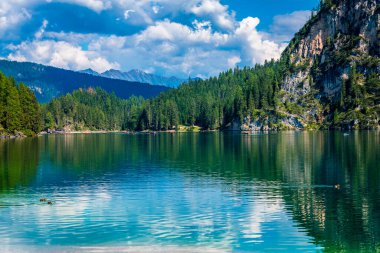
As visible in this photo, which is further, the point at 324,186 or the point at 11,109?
the point at 11,109

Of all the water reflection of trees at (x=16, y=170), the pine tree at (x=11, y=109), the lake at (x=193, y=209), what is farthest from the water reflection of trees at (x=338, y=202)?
the pine tree at (x=11, y=109)

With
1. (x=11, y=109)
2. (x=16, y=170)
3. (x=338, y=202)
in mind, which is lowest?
(x=338, y=202)

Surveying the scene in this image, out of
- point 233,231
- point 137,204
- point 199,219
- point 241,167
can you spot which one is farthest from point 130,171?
point 233,231

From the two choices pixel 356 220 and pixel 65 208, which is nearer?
pixel 356 220

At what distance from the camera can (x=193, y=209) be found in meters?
47.5

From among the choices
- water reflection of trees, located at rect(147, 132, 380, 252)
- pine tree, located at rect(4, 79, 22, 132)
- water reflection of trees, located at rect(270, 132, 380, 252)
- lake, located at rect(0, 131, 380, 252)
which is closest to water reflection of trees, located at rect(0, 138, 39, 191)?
lake, located at rect(0, 131, 380, 252)

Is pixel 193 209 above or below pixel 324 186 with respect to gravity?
below

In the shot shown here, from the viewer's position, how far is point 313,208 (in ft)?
154

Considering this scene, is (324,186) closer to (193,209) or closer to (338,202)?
(338,202)

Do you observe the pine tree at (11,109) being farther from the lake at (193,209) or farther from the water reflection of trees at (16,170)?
the lake at (193,209)

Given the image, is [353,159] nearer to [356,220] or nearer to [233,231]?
[356,220]

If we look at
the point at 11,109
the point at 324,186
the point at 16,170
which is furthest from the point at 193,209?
the point at 11,109

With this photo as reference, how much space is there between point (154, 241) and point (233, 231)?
7.15 m

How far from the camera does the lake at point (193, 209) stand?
35375mm
